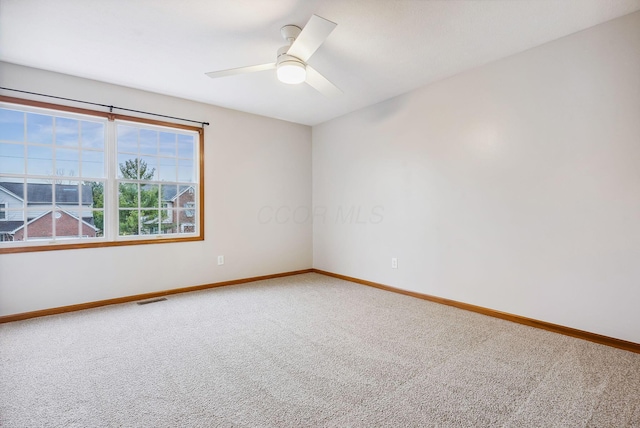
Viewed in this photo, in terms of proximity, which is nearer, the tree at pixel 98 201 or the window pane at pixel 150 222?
the tree at pixel 98 201

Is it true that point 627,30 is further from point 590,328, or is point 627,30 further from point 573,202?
point 590,328

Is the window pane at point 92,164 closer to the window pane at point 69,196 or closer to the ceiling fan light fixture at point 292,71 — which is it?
the window pane at point 69,196

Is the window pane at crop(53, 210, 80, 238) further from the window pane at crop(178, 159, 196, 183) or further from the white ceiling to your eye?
the white ceiling

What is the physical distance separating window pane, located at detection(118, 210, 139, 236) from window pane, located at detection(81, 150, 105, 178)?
50 cm

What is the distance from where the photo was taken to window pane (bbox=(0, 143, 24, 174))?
9.78 ft

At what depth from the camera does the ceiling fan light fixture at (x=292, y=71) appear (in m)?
2.40

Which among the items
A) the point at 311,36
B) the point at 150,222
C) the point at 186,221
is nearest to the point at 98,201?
the point at 150,222

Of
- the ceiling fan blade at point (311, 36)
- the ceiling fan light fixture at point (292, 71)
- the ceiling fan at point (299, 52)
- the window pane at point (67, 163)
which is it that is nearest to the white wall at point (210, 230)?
the window pane at point (67, 163)

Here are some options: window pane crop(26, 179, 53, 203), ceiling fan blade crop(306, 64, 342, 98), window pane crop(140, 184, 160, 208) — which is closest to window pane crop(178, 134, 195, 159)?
window pane crop(140, 184, 160, 208)

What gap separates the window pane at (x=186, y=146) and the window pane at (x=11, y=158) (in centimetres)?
153

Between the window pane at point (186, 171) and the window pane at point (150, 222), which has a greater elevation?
the window pane at point (186, 171)

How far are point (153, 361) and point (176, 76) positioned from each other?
2784 mm

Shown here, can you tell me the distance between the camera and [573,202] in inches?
101

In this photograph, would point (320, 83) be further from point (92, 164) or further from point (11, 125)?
point (11, 125)
